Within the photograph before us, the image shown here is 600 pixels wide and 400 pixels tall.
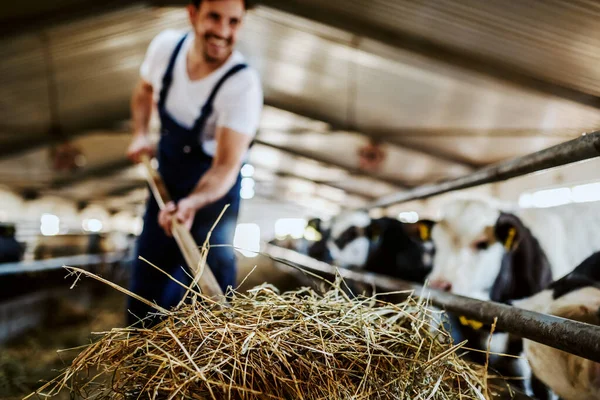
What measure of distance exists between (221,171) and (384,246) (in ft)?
7.46

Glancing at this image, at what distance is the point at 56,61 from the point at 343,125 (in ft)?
19.7

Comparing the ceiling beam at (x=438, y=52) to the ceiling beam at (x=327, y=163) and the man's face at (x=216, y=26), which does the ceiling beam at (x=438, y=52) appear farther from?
the ceiling beam at (x=327, y=163)

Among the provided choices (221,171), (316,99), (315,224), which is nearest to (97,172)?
(316,99)

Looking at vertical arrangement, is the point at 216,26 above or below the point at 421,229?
above

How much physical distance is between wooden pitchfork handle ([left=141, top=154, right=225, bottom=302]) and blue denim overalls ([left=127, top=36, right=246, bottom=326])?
0.19m

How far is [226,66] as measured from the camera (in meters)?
3.08

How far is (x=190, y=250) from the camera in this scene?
6.29 feet

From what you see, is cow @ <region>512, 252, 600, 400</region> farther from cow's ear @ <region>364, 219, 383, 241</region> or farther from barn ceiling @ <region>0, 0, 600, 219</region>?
barn ceiling @ <region>0, 0, 600, 219</region>

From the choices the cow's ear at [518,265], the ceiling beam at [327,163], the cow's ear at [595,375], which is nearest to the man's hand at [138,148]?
the cow's ear at [518,265]

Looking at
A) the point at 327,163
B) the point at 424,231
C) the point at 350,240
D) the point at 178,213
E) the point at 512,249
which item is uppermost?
the point at 178,213

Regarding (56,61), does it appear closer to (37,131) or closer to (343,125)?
(37,131)

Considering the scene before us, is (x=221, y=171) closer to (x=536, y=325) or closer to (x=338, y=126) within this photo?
(x=536, y=325)

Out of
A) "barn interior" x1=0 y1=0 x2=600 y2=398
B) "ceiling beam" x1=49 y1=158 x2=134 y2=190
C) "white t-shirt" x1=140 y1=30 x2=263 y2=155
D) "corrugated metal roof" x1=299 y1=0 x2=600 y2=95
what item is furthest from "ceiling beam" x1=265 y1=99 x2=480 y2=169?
"white t-shirt" x1=140 y1=30 x2=263 y2=155

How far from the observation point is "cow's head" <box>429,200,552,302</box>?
9.39 feet
